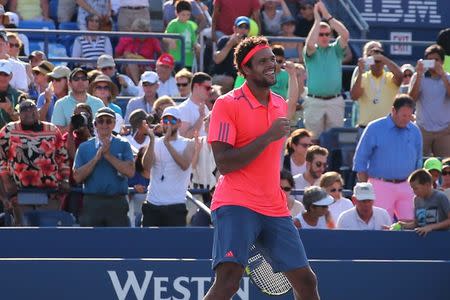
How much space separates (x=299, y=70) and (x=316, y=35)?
2.36ft

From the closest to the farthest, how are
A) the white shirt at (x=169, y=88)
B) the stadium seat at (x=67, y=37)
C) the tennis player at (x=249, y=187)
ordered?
the tennis player at (x=249, y=187) → the white shirt at (x=169, y=88) → the stadium seat at (x=67, y=37)

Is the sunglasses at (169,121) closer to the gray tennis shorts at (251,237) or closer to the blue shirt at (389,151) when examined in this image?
the blue shirt at (389,151)

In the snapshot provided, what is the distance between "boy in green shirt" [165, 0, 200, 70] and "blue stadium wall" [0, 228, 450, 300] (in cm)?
561

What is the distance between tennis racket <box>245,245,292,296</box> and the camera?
8.26 meters

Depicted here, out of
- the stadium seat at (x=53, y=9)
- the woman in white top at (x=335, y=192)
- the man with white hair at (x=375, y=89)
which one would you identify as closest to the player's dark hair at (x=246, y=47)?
the woman in white top at (x=335, y=192)

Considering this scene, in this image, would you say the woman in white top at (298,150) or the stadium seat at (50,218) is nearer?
the stadium seat at (50,218)

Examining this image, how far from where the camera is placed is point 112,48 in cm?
1664

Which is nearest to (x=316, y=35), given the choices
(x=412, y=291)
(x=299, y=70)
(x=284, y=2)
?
(x=299, y=70)

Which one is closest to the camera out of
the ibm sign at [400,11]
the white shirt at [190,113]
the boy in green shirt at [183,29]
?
the white shirt at [190,113]

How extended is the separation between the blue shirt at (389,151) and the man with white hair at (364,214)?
→ 754mm

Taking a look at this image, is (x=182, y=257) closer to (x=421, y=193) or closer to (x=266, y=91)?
(x=421, y=193)

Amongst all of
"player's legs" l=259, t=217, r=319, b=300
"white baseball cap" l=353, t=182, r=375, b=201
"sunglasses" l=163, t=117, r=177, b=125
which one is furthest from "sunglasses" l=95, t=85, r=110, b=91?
"player's legs" l=259, t=217, r=319, b=300

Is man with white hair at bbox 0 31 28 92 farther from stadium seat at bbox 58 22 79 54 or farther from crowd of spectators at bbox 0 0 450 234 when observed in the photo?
stadium seat at bbox 58 22 79 54

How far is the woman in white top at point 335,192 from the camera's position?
1227 cm
